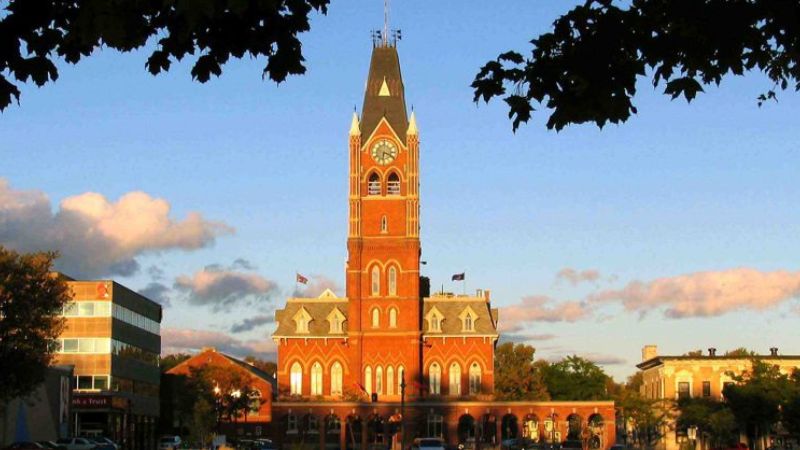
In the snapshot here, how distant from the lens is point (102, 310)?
95.4 m

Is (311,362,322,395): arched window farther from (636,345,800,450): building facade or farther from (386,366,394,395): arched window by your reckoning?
(636,345,800,450): building facade

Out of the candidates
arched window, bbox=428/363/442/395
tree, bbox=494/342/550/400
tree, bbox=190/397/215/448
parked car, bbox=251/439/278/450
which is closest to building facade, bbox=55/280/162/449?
tree, bbox=190/397/215/448

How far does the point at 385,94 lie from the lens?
11581 centimetres

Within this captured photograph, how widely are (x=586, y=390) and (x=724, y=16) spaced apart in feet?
447

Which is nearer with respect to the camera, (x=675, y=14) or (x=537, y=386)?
(x=675, y=14)

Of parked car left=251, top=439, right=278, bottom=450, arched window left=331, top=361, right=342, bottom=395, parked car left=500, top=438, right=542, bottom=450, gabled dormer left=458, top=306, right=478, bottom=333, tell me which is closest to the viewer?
parked car left=251, top=439, right=278, bottom=450

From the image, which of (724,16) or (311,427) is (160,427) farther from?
(724,16)

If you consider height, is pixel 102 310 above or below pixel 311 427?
above

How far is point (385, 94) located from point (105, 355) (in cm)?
3607

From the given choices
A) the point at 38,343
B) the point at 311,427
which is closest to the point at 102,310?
the point at 311,427

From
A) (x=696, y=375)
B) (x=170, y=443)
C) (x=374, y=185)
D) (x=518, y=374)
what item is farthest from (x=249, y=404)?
(x=696, y=375)

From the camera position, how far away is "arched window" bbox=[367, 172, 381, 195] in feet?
372

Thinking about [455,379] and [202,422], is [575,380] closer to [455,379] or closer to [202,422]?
[455,379]

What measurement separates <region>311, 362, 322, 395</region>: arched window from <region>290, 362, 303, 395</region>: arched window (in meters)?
1.04
